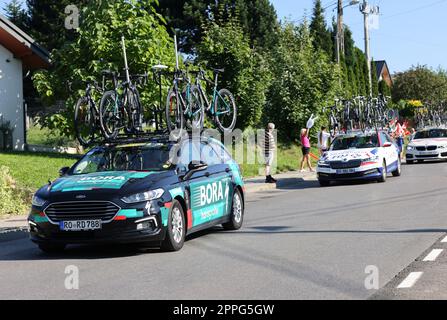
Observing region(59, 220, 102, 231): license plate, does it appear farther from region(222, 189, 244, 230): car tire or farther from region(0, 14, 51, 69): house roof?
region(0, 14, 51, 69): house roof

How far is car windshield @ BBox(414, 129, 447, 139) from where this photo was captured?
3216 cm

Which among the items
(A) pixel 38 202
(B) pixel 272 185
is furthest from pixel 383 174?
(A) pixel 38 202

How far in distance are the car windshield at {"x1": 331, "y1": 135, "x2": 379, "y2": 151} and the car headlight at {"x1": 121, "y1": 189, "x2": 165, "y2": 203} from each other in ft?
45.6

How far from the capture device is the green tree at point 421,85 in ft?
251

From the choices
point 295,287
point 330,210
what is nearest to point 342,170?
point 330,210

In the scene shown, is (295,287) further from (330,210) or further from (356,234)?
(330,210)

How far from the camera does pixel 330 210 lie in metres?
15.5

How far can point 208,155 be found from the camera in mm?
12125

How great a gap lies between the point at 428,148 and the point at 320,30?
90.1 feet

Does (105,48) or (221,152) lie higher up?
(105,48)

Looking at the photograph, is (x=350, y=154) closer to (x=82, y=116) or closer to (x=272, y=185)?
(x=272, y=185)

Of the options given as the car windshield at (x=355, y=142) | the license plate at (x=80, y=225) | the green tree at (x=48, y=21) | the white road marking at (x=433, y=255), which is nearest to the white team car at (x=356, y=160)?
the car windshield at (x=355, y=142)

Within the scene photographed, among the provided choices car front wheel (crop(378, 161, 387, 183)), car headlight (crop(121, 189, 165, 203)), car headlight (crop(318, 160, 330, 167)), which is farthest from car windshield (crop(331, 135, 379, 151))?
car headlight (crop(121, 189, 165, 203))
